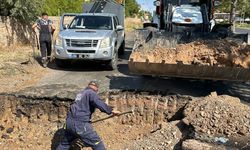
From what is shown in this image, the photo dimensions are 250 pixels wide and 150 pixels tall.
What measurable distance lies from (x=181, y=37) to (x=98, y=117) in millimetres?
4081

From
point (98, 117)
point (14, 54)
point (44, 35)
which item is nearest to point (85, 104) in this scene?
point (98, 117)

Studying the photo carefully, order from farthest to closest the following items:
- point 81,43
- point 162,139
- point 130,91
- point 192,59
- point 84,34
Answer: point 84,34
point 81,43
point 192,59
point 130,91
point 162,139

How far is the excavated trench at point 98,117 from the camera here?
8.50m

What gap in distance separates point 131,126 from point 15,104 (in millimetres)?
2736

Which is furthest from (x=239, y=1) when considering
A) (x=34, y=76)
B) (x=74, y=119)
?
(x=74, y=119)

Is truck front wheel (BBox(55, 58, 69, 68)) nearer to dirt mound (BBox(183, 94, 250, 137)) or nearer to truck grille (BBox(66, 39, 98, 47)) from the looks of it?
truck grille (BBox(66, 39, 98, 47))

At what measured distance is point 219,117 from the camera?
763cm

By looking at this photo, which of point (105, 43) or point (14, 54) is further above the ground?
point (105, 43)

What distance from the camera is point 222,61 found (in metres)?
→ 9.90

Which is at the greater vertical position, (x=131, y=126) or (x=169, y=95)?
(x=169, y=95)

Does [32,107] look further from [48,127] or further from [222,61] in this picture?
[222,61]

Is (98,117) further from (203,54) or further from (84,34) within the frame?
(84,34)

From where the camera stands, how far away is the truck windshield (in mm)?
13969

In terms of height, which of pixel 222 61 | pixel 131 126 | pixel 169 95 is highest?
pixel 222 61
